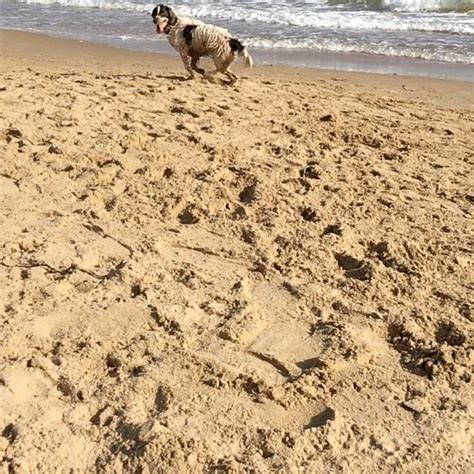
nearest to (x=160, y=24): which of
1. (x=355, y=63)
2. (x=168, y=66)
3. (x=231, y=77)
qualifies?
(x=231, y=77)

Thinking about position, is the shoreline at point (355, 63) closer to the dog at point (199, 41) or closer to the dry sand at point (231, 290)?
the dog at point (199, 41)

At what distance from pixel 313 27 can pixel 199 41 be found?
598 cm

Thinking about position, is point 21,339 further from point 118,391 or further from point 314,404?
point 314,404

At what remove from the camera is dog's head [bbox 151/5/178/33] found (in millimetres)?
7961

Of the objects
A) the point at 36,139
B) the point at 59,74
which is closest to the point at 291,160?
the point at 36,139

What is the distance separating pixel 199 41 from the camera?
7.97 metres

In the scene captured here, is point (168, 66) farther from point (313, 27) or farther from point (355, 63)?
point (313, 27)

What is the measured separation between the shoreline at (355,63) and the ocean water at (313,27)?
15mm

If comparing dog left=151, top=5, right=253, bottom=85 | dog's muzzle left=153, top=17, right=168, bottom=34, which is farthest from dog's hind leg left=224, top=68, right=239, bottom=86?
dog's muzzle left=153, top=17, right=168, bottom=34

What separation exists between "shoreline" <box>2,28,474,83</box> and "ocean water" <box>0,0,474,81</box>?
0.01m

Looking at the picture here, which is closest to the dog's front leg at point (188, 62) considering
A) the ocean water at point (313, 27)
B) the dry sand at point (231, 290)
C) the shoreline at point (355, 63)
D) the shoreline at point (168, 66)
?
the shoreline at point (168, 66)

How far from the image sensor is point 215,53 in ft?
26.1

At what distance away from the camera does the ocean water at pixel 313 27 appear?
10555 mm

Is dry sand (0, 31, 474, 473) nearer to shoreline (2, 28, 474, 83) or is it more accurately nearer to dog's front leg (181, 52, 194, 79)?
dog's front leg (181, 52, 194, 79)
